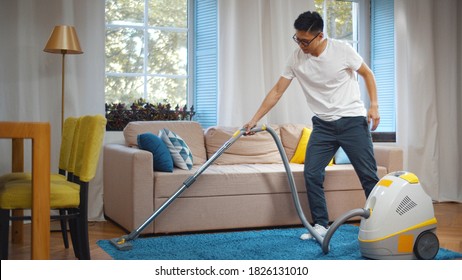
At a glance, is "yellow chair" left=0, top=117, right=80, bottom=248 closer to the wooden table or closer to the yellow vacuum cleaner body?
the wooden table

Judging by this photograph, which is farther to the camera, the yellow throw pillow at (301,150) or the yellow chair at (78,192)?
the yellow throw pillow at (301,150)

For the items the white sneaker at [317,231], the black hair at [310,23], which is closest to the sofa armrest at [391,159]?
the white sneaker at [317,231]

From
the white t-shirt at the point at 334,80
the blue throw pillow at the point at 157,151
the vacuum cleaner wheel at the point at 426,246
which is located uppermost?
the white t-shirt at the point at 334,80

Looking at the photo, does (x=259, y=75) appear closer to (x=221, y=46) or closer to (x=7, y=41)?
(x=221, y=46)

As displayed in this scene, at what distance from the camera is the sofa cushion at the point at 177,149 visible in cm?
412

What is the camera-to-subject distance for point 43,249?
8.55ft

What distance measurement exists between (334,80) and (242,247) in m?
1.10

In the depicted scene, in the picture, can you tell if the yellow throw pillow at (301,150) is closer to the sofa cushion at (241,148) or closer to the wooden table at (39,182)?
the sofa cushion at (241,148)

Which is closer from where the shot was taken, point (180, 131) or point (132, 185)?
point (132, 185)

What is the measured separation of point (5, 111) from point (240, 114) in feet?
5.86

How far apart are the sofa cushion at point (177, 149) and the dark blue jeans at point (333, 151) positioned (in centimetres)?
85

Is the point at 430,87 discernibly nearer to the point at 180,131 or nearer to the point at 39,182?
the point at 180,131

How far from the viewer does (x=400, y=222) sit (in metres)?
3.01

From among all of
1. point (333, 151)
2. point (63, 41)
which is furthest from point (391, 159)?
point (63, 41)
